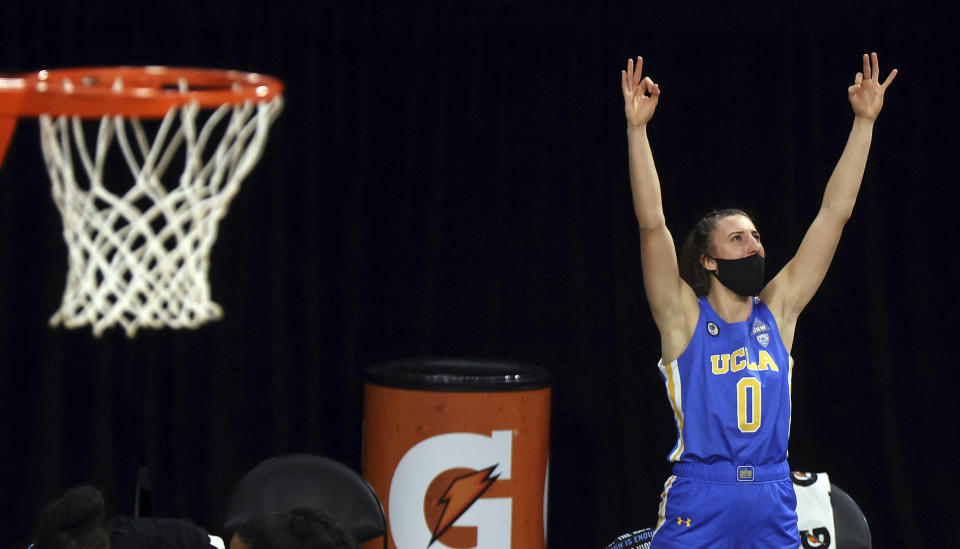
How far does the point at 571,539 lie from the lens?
6.57 meters

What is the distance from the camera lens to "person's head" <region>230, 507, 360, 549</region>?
276cm

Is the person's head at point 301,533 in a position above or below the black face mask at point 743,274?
below

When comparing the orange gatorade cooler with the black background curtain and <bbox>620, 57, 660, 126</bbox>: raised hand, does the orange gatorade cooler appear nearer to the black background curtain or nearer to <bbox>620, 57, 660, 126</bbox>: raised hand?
the black background curtain

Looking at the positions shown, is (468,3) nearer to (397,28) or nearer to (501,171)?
(397,28)

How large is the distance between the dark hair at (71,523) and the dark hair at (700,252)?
227 centimetres

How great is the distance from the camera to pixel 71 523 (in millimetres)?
3787

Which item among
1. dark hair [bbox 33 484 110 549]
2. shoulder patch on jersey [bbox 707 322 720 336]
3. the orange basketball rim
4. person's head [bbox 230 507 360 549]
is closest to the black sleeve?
dark hair [bbox 33 484 110 549]

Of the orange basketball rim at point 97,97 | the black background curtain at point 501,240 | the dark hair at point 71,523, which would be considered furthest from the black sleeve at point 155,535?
the black background curtain at point 501,240

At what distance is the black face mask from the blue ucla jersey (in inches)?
4.6

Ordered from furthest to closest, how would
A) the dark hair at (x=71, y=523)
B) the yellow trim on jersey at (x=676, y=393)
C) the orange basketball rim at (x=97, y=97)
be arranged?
the yellow trim on jersey at (x=676, y=393) < the dark hair at (x=71, y=523) < the orange basketball rim at (x=97, y=97)

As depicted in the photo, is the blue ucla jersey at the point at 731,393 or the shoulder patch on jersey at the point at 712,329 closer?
the blue ucla jersey at the point at 731,393

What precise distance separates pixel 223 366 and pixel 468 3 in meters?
2.07

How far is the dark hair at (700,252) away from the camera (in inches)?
191

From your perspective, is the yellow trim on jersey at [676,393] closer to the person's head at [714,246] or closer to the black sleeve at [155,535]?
the person's head at [714,246]
